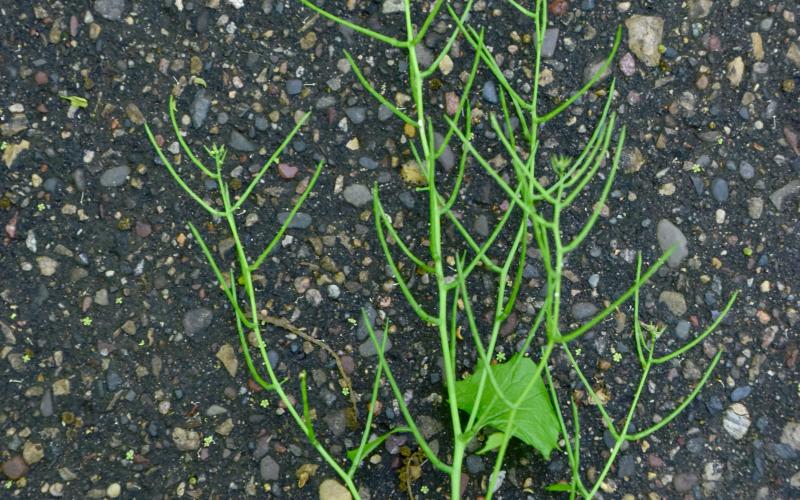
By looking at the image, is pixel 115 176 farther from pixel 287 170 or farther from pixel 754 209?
pixel 754 209

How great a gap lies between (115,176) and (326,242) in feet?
1.11

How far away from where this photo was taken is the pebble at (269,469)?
123 centimetres

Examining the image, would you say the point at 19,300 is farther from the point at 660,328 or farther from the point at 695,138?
the point at 695,138

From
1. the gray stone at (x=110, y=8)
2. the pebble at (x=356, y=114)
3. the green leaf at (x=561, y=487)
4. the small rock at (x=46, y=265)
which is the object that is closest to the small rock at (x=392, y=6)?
the pebble at (x=356, y=114)

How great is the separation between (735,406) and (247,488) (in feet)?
2.45

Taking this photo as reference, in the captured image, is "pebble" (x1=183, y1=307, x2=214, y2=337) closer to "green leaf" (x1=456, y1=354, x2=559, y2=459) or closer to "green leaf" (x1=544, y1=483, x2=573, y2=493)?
"green leaf" (x1=456, y1=354, x2=559, y2=459)

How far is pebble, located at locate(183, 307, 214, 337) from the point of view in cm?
126

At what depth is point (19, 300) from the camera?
1250 mm

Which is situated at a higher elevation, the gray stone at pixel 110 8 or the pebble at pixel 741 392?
the gray stone at pixel 110 8

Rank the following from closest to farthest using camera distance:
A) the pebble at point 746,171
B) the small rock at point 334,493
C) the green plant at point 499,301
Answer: the green plant at point 499,301
the small rock at point 334,493
the pebble at point 746,171

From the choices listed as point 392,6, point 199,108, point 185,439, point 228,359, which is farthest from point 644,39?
point 185,439

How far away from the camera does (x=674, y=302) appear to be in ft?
4.28

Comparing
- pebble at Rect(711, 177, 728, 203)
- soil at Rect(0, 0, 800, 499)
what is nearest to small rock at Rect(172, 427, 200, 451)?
soil at Rect(0, 0, 800, 499)

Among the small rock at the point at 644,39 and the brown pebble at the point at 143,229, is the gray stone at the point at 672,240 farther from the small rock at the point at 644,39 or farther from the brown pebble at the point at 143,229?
the brown pebble at the point at 143,229
